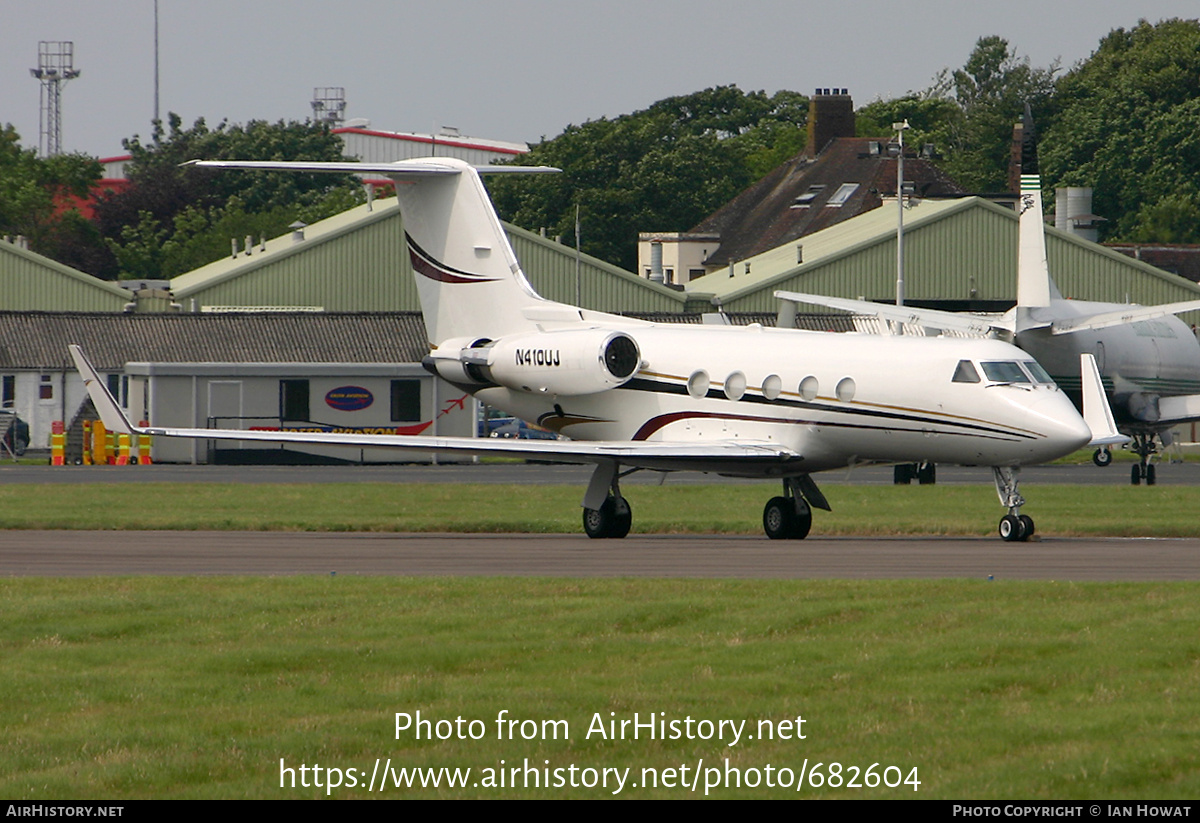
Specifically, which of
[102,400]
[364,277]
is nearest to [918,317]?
[102,400]

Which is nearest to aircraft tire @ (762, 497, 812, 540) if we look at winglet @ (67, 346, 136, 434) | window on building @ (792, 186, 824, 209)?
winglet @ (67, 346, 136, 434)

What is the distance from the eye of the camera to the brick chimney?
100250 millimetres

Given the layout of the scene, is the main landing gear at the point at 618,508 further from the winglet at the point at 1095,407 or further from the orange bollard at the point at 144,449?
the orange bollard at the point at 144,449

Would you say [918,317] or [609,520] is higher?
[918,317]

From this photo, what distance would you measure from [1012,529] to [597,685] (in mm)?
13327

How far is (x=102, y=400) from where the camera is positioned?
2486 cm

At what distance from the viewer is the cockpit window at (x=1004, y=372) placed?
80.7ft

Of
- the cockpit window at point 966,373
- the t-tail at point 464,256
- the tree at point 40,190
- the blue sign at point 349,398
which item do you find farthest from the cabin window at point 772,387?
the tree at point 40,190

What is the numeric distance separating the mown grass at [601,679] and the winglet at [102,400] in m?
7.67

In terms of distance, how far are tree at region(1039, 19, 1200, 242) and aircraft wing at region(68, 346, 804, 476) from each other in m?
82.9

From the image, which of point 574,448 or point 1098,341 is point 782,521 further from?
point 1098,341

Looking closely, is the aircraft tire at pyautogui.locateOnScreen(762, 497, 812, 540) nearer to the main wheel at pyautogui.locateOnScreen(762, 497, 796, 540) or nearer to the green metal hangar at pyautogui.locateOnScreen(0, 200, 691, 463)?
the main wheel at pyautogui.locateOnScreen(762, 497, 796, 540)

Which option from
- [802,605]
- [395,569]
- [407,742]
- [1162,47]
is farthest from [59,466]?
[1162,47]
